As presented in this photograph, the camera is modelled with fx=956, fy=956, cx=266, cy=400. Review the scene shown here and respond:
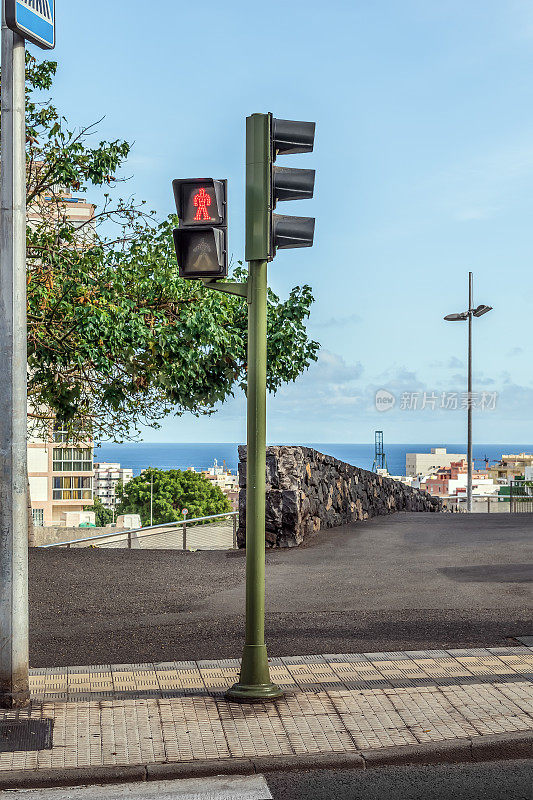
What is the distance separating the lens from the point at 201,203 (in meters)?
6.71

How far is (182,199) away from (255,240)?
590mm

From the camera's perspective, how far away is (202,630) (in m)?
9.00

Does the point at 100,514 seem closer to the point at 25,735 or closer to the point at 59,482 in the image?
the point at 59,482

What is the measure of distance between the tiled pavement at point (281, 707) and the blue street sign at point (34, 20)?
451 cm

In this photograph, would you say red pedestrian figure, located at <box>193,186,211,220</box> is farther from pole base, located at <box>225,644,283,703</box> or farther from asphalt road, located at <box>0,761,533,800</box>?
asphalt road, located at <box>0,761,533,800</box>

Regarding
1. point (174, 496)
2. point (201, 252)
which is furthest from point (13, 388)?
point (174, 496)

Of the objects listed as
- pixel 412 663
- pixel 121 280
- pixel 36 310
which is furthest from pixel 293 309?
pixel 412 663

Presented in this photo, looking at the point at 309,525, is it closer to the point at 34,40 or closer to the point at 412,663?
the point at 412,663

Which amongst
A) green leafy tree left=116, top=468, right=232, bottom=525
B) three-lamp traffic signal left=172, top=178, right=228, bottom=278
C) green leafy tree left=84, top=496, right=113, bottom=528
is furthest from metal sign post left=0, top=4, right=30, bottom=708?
green leafy tree left=84, top=496, right=113, bottom=528

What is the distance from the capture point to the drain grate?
5504 millimetres

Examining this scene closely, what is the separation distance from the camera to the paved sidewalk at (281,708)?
5445 mm

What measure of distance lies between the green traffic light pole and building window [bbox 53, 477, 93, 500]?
435 ft

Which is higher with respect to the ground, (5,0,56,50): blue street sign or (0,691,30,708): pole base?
(5,0,56,50): blue street sign

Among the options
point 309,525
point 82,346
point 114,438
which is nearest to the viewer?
point 82,346
